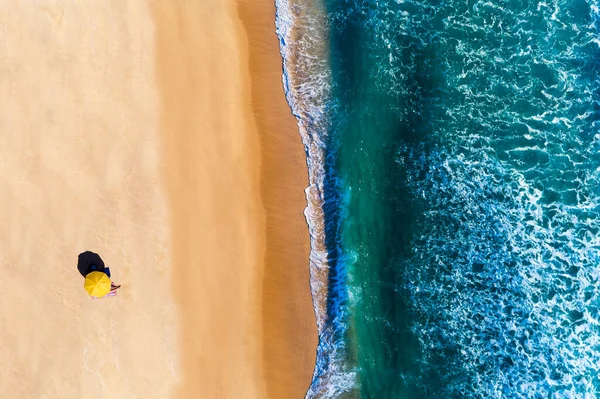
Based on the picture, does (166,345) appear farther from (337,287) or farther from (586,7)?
(586,7)

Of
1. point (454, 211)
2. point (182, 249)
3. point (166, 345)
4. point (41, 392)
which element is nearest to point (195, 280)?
point (182, 249)

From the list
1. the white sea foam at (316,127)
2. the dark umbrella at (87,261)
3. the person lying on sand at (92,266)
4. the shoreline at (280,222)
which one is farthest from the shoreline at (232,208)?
the dark umbrella at (87,261)

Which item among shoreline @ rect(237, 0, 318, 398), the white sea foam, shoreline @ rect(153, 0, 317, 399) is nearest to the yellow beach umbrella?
shoreline @ rect(153, 0, 317, 399)

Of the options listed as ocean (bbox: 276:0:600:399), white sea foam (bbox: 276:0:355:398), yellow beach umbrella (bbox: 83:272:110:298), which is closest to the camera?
yellow beach umbrella (bbox: 83:272:110:298)

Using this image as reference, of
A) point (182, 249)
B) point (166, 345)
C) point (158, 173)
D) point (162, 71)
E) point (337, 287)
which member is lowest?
point (166, 345)

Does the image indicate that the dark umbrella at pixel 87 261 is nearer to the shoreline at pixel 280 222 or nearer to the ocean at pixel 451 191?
the shoreline at pixel 280 222

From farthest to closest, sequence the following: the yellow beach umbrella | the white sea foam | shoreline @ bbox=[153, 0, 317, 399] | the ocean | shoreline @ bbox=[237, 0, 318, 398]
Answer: the ocean < the white sea foam < shoreline @ bbox=[237, 0, 318, 398] < shoreline @ bbox=[153, 0, 317, 399] < the yellow beach umbrella

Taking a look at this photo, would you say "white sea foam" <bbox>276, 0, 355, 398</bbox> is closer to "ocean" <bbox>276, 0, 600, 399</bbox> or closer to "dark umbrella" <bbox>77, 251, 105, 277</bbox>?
"ocean" <bbox>276, 0, 600, 399</bbox>
